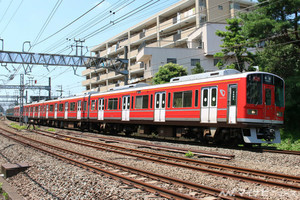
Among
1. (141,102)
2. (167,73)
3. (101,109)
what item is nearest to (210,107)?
(141,102)

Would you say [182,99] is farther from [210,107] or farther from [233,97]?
[233,97]

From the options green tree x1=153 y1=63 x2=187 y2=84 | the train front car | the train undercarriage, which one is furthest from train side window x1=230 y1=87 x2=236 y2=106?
green tree x1=153 y1=63 x2=187 y2=84

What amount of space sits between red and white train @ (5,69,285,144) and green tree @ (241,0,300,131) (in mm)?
5627

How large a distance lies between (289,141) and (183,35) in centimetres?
2651

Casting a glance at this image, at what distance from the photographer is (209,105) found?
13133 mm

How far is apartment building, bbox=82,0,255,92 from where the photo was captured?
35.5m

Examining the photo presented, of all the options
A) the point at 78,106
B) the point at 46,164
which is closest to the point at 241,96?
the point at 46,164

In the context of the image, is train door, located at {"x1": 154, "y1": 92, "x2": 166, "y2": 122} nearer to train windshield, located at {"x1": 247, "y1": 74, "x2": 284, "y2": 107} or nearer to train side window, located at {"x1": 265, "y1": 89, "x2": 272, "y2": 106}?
train windshield, located at {"x1": 247, "y1": 74, "x2": 284, "y2": 107}

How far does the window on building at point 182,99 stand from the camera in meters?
14.1

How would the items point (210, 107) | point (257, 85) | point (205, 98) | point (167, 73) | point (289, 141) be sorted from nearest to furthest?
point (257, 85), point (210, 107), point (205, 98), point (289, 141), point (167, 73)

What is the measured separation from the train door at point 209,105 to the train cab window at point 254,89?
1.50 meters

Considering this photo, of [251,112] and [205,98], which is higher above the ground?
[205,98]

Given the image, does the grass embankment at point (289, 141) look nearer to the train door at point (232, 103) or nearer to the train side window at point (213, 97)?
the train door at point (232, 103)

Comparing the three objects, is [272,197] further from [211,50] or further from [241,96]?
[211,50]
